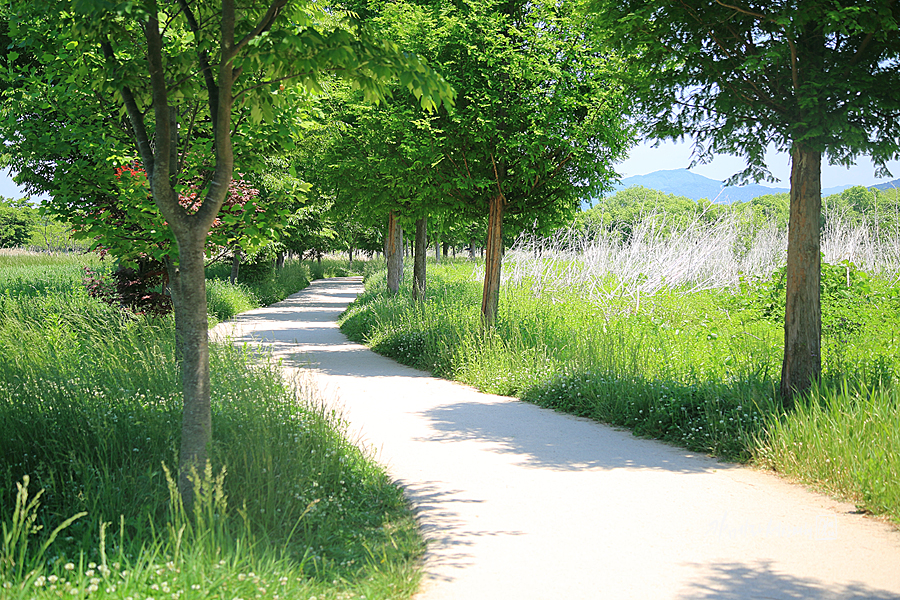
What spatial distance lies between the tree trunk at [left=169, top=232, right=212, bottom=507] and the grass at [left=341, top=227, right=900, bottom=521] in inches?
177

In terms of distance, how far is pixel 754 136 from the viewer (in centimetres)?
700

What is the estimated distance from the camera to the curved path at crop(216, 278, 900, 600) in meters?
3.59

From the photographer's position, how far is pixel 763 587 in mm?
3537

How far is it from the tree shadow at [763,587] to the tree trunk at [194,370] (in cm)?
279

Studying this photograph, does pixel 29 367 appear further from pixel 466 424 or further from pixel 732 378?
pixel 732 378

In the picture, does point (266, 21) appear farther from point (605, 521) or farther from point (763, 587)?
point (763, 587)

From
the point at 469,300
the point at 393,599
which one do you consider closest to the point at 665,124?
the point at 393,599

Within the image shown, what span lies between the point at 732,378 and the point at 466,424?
291cm

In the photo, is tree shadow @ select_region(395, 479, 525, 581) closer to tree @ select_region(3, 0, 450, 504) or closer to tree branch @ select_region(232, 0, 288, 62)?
tree @ select_region(3, 0, 450, 504)

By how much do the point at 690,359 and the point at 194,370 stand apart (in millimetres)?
6177

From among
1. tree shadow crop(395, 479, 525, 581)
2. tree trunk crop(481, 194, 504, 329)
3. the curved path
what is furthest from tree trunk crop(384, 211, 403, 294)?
tree shadow crop(395, 479, 525, 581)

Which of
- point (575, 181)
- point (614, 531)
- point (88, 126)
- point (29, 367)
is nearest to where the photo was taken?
point (614, 531)

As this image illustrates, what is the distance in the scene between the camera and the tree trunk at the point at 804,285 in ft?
21.0

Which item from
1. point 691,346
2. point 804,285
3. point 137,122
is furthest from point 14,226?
point 804,285
